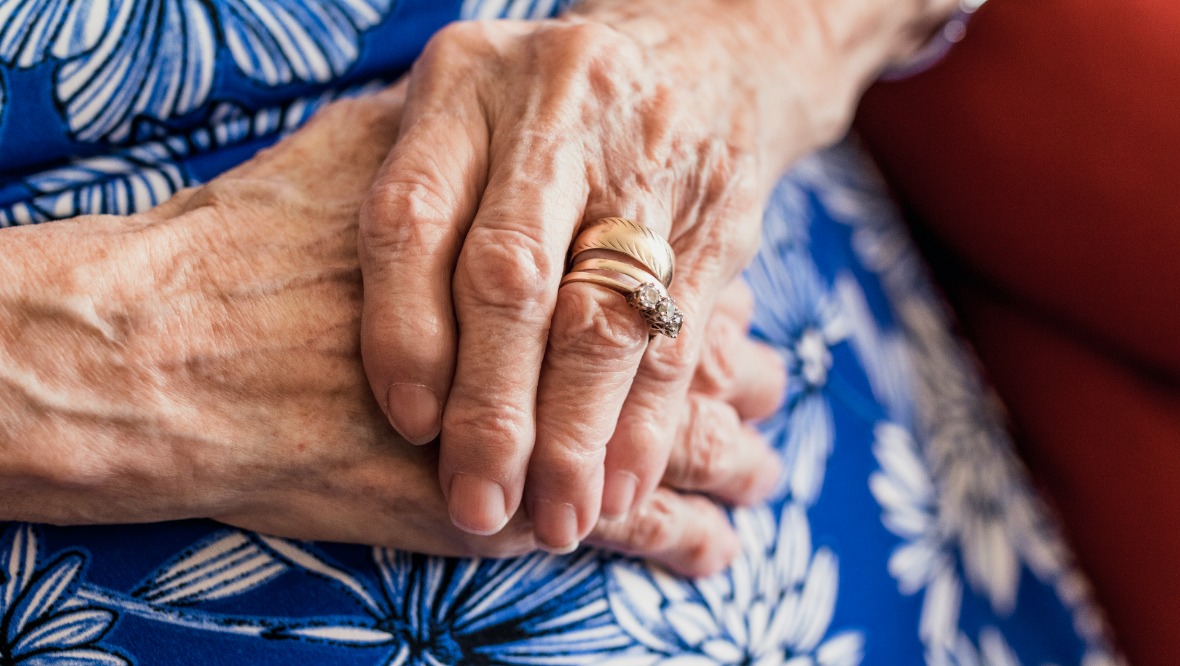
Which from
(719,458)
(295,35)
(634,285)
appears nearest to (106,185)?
(295,35)

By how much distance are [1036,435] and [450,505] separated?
0.60 metres

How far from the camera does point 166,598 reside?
544 millimetres

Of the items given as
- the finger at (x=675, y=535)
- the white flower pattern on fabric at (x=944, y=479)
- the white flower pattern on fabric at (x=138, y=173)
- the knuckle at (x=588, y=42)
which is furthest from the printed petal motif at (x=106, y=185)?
the white flower pattern on fabric at (x=944, y=479)

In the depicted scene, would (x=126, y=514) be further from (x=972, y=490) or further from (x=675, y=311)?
(x=972, y=490)

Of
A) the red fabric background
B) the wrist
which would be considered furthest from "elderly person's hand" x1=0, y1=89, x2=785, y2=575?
the red fabric background

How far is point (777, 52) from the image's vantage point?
31.9 inches

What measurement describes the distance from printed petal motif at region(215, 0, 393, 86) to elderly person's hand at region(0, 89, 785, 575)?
57 mm

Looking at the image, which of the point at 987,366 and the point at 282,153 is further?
the point at 987,366

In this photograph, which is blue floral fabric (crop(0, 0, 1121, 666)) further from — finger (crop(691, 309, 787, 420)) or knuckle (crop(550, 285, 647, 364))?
knuckle (crop(550, 285, 647, 364))

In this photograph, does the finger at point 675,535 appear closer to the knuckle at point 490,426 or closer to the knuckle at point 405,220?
the knuckle at point 490,426

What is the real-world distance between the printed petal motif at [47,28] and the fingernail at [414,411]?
1.02 feet

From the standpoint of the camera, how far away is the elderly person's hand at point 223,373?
51 centimetres

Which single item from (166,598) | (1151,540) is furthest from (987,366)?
(166,598)

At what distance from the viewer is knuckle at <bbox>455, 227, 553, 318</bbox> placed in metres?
0.54
